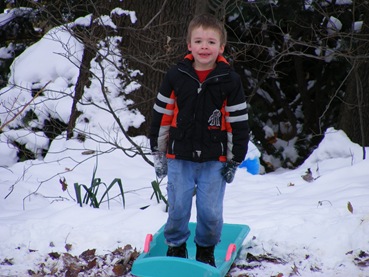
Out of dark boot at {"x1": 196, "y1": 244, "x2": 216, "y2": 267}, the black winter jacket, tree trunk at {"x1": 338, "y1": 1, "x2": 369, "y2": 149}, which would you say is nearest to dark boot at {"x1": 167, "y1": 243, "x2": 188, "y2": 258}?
dark boot at {"x1": 196, "y1": 244, "x2": 216, "y2": 267}

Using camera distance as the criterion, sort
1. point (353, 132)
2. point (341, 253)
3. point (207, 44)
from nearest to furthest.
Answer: point (207, 44)
point (341, 253)
point (353, 132)

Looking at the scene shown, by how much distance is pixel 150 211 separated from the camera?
469cm

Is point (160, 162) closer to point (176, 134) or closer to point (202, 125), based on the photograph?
point (176, 134)

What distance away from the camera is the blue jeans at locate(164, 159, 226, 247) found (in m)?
3.55

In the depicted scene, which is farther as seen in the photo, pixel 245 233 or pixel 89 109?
pixel 89 109

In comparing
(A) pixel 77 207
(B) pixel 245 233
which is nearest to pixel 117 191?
(A) pixel 77 207

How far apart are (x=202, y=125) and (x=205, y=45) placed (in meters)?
0.48

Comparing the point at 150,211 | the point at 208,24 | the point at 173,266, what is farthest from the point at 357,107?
the point at 173,266

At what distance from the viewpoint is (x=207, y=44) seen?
346cm

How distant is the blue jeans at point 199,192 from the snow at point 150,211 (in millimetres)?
475

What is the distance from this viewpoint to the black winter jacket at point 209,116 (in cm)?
347

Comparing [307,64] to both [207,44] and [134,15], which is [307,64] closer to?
[134,15]

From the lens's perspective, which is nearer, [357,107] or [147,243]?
[147,243]

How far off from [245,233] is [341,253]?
661mm
